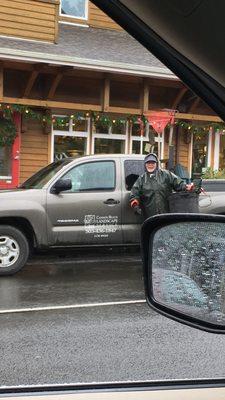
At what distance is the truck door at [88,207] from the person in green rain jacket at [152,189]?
320 mm

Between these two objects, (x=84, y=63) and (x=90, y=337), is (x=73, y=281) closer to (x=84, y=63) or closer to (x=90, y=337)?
(x=90, y=337)

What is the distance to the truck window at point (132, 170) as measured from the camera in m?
9.01

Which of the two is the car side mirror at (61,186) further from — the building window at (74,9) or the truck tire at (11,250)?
the building window at (74,9)

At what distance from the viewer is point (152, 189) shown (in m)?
8.71

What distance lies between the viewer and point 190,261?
3.97ft

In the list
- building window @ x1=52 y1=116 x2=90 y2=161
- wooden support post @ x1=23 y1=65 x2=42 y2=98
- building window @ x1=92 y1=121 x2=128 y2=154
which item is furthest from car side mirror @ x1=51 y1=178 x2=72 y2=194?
building window @ x1=92 y1=121 x2=128 y2=154

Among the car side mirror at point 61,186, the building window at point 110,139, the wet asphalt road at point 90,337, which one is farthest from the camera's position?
the building window at point 110,139

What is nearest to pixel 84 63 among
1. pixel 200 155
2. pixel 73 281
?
pixel 200 155

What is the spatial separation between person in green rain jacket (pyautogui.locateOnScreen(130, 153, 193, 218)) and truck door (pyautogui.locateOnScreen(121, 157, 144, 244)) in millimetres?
156

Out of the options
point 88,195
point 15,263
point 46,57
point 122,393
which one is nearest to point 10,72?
point 46,57

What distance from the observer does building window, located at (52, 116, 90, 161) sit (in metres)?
13.3

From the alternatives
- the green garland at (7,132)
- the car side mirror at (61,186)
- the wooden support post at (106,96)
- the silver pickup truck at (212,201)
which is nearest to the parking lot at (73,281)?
the car side mirror at (61,186)

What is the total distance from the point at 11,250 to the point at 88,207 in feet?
4.34

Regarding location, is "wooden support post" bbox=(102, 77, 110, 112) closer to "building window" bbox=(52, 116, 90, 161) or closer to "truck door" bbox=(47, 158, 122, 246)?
"building window" bbox=(52, 116, 90, 161)
